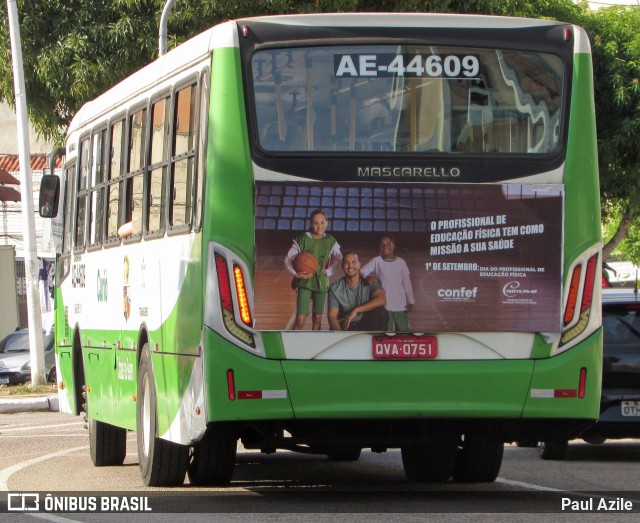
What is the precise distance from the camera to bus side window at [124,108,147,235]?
12.0 m

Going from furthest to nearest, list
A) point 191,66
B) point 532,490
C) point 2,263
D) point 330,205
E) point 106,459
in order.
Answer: point 2,263, point 106,459, point 532,490, point 191,66, point 330,205

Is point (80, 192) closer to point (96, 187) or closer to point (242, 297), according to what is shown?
point (96, 187)

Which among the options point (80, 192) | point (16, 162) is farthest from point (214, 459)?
point (16, 162)

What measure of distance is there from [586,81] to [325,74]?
1.80m

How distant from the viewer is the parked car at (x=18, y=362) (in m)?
30.4

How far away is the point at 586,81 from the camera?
10445 millimetres

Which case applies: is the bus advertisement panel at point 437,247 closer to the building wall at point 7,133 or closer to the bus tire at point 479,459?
the bus tire at point 479,459

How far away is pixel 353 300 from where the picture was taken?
994 centimetres

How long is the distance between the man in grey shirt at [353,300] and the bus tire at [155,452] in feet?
7.07

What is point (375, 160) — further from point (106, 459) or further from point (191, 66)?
point (106, 459)

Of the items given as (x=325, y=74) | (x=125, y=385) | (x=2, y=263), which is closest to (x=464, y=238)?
(x=325, y=74)

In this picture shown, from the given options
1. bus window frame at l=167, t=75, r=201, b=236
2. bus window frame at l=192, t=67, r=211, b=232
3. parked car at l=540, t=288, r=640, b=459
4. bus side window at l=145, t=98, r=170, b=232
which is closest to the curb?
parked car at l=540, t=288, r=640, b=459

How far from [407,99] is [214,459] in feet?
10.0

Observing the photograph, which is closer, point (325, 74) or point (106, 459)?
point (325, 74)
